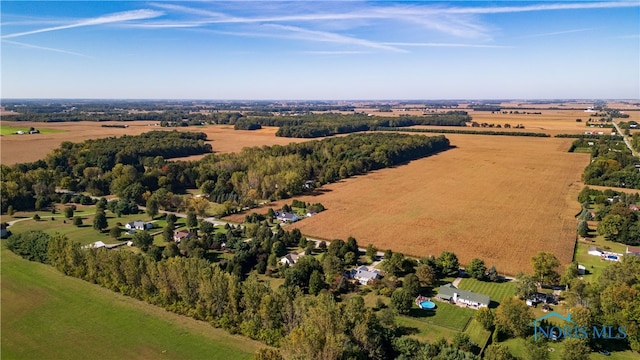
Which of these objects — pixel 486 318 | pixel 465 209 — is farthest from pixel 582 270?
pixel 465 209

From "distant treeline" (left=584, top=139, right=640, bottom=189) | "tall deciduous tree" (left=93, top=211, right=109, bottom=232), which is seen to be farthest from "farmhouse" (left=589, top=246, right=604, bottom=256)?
"tall deciduous tree" (left=93, top=211, right=109, bottom=232)

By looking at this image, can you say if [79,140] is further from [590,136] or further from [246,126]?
[590,136]

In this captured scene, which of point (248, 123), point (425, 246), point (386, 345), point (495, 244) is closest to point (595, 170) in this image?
point (495, 244)

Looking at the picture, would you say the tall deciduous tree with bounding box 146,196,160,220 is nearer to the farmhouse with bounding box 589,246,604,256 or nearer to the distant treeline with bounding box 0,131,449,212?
the distant treeline with bounding box 0,131,449,212

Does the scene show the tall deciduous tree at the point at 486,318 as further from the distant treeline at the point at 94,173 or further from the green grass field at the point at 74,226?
the distant treeline at the point at 94,173

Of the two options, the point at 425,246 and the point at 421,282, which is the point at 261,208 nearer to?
the point at 425,246
